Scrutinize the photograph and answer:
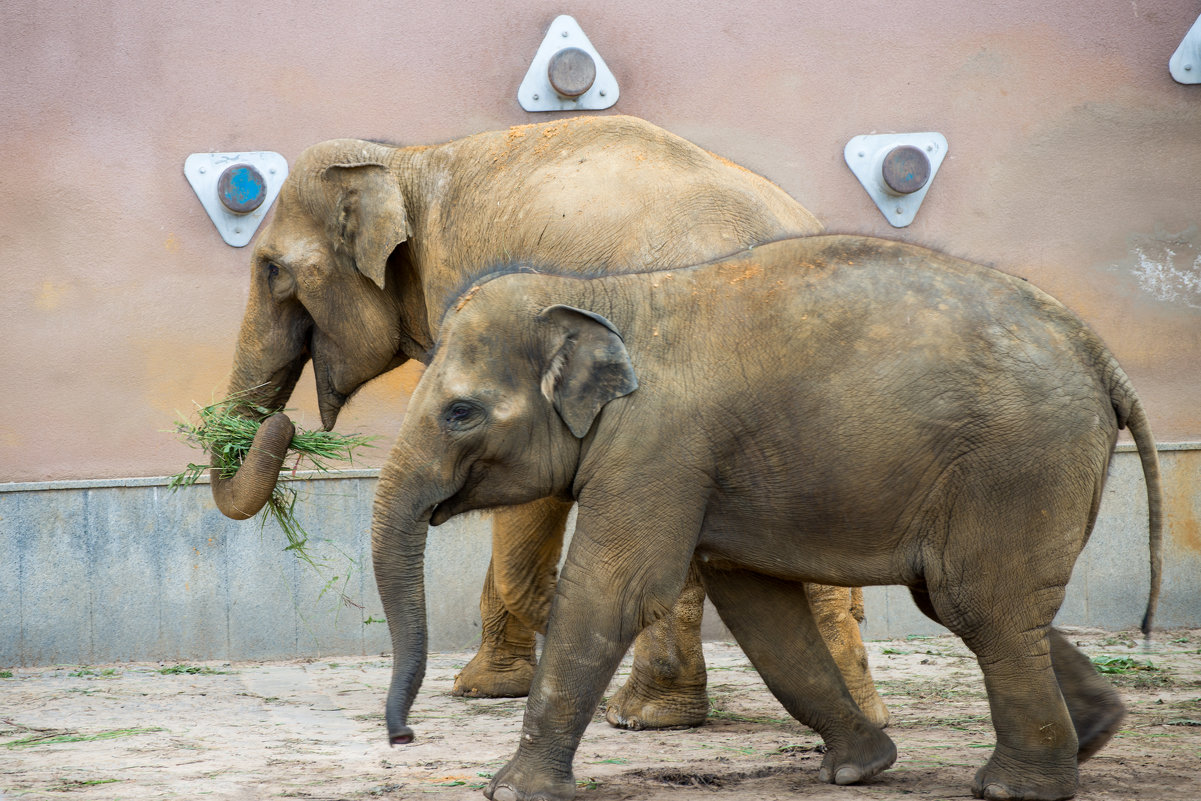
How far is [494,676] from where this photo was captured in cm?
559

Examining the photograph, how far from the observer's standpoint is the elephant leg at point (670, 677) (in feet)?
15.5

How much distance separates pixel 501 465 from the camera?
349 centimetres

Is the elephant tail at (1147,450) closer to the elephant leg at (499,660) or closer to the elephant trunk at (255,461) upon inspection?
the elephant trunk at (255,461)

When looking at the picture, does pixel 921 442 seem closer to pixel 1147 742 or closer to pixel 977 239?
pixel 1147 742

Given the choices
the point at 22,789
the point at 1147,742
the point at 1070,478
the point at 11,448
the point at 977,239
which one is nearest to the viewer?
the point at 1070,478

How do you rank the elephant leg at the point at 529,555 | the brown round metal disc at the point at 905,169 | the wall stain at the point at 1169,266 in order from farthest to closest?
1. the wall stain at the point at 1169,266
2. the brown round metal disc at the point at 905,169
3. the elephant leg at the point at 529,555

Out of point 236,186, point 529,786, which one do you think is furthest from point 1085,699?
point 236,186

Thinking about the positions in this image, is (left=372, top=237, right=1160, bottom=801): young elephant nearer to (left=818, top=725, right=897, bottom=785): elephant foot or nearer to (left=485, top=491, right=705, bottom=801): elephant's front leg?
(left=485, top=491, right=705, bottom=801): elephant's front leg

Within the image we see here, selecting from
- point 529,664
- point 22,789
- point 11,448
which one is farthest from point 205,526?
point 22,789

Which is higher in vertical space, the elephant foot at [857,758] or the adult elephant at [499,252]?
the adult elephant at [499,252]

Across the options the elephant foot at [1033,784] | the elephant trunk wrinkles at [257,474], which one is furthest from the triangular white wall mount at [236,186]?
the elephant foot at [1033,784]

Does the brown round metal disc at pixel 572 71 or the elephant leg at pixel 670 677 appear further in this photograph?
the brown round metal disc at pixel 572 71

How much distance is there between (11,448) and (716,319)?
13.8ft

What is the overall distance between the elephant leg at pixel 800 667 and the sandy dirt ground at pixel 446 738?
0.08 metres
